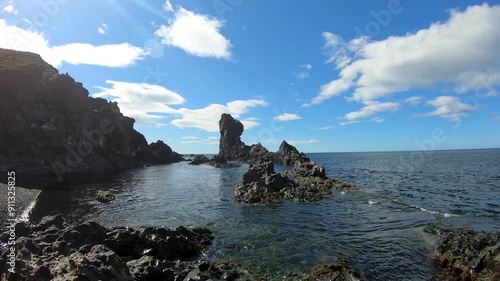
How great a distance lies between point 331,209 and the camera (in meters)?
40.2

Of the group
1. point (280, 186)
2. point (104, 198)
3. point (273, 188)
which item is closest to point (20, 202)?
point (104, 198)

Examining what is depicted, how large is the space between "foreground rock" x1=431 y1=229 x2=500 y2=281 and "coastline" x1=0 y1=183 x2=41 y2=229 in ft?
122

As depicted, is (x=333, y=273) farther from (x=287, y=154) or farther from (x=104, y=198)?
(x=287, y=154)

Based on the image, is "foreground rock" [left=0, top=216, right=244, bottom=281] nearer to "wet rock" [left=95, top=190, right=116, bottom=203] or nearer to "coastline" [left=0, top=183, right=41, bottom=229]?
"coastline" [left=0, top=183, right=41, bottom=229]

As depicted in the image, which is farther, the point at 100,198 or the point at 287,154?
the point at 287,154

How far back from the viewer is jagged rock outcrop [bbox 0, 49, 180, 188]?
223 feet

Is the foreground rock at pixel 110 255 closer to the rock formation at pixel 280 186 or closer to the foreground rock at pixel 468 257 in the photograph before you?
the foreground rock at pixel 468 257

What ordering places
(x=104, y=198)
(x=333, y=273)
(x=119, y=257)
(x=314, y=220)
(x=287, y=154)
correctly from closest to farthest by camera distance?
(x=119, y=257)
(x=333, y=273)
(x=314, y=220)
(x=104, y=198)
(x=287, y=154)

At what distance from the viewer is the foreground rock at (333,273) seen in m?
17.8

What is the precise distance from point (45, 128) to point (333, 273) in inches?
3140

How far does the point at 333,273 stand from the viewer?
1841 cm

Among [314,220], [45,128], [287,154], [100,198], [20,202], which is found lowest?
[314,220]

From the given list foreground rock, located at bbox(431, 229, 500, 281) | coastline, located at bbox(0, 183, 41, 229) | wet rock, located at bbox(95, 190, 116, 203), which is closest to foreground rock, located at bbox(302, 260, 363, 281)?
foreground rock, located at bbox(431, 229, 500, 281)

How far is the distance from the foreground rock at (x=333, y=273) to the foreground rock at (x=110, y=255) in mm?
4619
